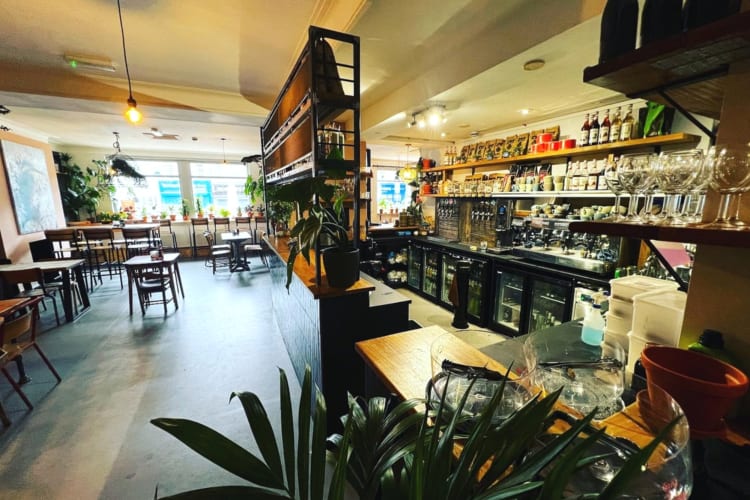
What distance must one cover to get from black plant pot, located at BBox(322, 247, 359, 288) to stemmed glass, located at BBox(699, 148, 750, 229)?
1.45 m

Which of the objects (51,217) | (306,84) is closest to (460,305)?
(306,84)

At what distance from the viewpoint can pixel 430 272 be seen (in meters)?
4.66

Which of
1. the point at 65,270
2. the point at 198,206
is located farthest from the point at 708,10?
the point at 198,206

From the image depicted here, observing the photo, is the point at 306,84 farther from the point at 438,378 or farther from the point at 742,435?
the point at 742,435

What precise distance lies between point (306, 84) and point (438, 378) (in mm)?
2170

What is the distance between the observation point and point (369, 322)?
1.95 metres

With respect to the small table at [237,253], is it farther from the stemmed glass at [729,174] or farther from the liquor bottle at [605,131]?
the stemmed glass at [729,174]

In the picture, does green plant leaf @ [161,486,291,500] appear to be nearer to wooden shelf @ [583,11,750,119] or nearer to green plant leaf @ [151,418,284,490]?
green plant leaf @ [151,418,284,490]

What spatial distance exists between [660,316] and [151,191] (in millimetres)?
10081

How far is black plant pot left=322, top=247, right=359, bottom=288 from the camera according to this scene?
179 cm

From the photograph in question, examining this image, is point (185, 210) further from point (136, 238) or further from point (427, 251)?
point (427, 251)

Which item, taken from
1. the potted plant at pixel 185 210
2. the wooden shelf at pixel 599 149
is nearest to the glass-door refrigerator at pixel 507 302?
the wooden shelf at pixel 599 149

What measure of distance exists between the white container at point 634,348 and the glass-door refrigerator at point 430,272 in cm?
323

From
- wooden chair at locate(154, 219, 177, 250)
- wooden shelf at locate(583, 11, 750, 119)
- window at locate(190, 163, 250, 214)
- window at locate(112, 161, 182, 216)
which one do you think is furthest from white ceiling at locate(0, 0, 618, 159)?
window at locate(190, 163, 250, 214)
